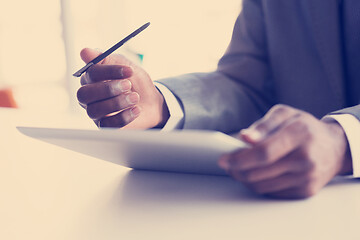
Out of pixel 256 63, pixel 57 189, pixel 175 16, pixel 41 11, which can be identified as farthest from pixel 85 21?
pixel 57 189

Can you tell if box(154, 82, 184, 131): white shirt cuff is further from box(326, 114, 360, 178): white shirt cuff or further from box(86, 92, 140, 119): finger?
box(326, 114, 360, 178): white shirt cuff

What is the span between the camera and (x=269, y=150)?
33cm

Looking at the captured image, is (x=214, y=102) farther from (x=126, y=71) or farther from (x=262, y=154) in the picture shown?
(x=262, y=154)

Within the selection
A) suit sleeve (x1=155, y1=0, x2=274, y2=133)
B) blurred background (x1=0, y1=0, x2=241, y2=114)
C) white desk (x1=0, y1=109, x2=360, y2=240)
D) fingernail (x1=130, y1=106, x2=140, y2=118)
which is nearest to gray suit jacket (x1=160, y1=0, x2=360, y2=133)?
suit sleeve (x1=155, y1=0, x2=274, y2=133)

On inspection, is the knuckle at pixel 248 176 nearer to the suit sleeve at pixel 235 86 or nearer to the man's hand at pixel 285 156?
the man's hand at pixel 285 156

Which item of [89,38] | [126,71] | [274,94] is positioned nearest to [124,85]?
[126,71]

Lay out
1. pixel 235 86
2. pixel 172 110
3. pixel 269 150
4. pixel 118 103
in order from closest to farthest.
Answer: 1. pixel 269 150
2. pixel 118 103
3. pixel 172 110
4. pixel 235 86

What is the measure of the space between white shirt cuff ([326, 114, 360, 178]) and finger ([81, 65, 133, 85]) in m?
0.34

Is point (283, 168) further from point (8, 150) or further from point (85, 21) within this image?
point (85, 21)

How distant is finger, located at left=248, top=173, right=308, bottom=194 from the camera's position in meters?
0.37

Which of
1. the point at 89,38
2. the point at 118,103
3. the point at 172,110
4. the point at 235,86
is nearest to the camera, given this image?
the point at 118,103

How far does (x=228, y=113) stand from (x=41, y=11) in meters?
2.79

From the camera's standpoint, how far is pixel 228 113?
834 mm

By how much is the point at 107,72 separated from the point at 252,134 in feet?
1.25
